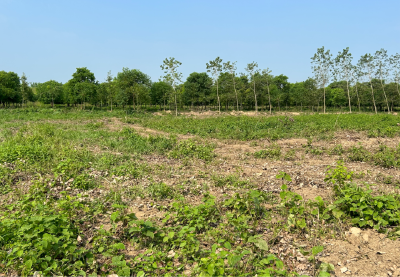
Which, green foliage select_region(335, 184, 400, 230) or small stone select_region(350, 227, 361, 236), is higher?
green foliage select_region(335, 184, 400, 230)

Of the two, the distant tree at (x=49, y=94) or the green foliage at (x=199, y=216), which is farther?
the distant tree at (x=49, y=94)

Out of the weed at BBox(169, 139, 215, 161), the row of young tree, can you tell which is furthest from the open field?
the row of young tree

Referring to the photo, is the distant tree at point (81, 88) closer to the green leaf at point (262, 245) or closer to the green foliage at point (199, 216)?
the green foliage at point (199, 216)

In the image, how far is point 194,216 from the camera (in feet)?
15.3

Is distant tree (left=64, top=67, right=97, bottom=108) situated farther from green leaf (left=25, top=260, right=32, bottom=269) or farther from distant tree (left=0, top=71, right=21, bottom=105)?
green leaf (left=25, top=260, right=32, bottom=269)

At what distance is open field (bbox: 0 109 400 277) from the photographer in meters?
3.47

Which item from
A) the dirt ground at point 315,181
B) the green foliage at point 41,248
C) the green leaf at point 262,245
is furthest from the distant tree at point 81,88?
the green leaf at point 262,245

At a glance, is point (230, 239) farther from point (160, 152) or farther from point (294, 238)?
point (160, 152)

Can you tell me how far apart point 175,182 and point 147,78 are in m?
56.8

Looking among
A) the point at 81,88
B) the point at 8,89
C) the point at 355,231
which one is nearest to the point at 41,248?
the point at 355,231

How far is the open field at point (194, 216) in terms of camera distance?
11.4ft

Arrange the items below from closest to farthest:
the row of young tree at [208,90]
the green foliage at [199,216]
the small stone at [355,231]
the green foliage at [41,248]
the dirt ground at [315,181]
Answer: the green foliage at [41,248], the dirt ground at [315,181], the small stone at [355,231], the green foliage at [199,216], the row of young tree at [208,90]

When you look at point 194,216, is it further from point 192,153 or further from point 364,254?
point 192,153

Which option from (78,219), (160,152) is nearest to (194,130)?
(160,152)
